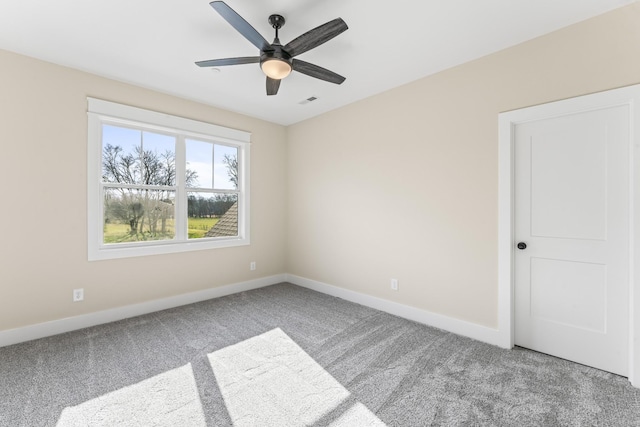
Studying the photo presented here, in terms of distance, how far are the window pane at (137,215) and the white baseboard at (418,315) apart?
226 cm

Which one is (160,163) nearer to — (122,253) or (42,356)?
(122,253)

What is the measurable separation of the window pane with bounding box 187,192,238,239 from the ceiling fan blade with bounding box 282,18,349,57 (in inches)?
101

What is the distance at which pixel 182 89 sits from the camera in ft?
11.1

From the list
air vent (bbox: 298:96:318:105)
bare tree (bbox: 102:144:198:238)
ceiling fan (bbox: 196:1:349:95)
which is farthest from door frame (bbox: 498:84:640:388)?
bare tree (bbox: 102:144:198:238)

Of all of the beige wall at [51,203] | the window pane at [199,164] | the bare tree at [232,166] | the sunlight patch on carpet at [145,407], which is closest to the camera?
Result: the sunlight patch on carpet at [145,407]

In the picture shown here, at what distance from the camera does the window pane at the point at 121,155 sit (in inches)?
124

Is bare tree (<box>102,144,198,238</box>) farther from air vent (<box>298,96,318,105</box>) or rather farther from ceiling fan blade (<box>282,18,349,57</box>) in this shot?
ceiling fan blade (<box>282,18,349,57</box>)

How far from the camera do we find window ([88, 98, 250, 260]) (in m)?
3.08

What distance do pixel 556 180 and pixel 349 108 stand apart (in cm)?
248

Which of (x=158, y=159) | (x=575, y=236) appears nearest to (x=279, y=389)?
(x=575, y=236)

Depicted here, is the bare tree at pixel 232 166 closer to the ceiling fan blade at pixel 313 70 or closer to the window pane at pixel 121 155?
the window pane at pixel 121 155

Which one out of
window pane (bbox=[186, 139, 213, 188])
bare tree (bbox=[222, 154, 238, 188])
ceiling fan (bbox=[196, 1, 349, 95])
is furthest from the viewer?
bare tree (bbox=[222, 154, 238, 188])

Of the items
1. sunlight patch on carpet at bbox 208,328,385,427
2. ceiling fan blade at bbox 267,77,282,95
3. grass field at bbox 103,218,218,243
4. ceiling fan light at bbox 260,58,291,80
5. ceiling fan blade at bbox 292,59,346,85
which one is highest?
ceiling fan blade at bbox 292,59,346,85

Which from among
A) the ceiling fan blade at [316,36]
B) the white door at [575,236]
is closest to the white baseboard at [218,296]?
the white door at [575,236]
